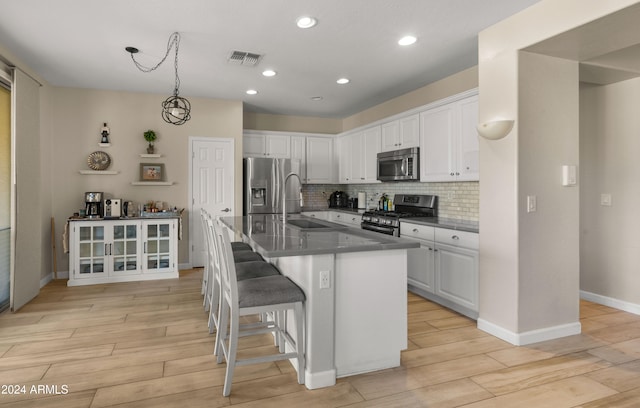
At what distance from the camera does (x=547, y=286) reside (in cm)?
308

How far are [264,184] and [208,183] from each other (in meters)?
0.83

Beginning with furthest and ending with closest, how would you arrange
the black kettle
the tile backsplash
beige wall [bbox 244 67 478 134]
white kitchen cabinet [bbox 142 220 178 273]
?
the black kettle → white kitchen cabinet [bbox 142 220 178 273] → beige wall [bbox 244 67 478 134] → the tile backsplash

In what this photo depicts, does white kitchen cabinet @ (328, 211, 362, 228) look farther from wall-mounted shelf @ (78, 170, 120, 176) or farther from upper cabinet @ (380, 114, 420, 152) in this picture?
wall-mounted shelf @ (78, 170, 120, 176)

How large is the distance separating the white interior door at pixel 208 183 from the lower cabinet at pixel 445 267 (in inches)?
110

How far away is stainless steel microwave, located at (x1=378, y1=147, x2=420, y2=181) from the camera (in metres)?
4.62

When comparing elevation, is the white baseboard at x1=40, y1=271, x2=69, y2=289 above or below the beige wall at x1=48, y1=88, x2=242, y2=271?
below

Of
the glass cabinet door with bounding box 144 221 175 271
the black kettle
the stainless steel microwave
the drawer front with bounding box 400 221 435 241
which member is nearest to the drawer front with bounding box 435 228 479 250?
the drawer front with bounding box 400 221 435 241

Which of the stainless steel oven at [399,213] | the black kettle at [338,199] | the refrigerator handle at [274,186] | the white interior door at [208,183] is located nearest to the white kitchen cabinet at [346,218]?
the stainless steel oven at [399,213]

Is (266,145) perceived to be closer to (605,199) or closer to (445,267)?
(445,267)

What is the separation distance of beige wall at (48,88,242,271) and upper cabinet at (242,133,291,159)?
1.12 ft

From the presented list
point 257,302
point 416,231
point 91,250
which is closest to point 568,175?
point 416,231

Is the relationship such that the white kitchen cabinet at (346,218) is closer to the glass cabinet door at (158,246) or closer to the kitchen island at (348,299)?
the glass cabinet door at (158,246)

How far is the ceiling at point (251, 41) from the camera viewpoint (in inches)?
114

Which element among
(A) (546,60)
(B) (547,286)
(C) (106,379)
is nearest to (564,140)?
(A) (546,60)
